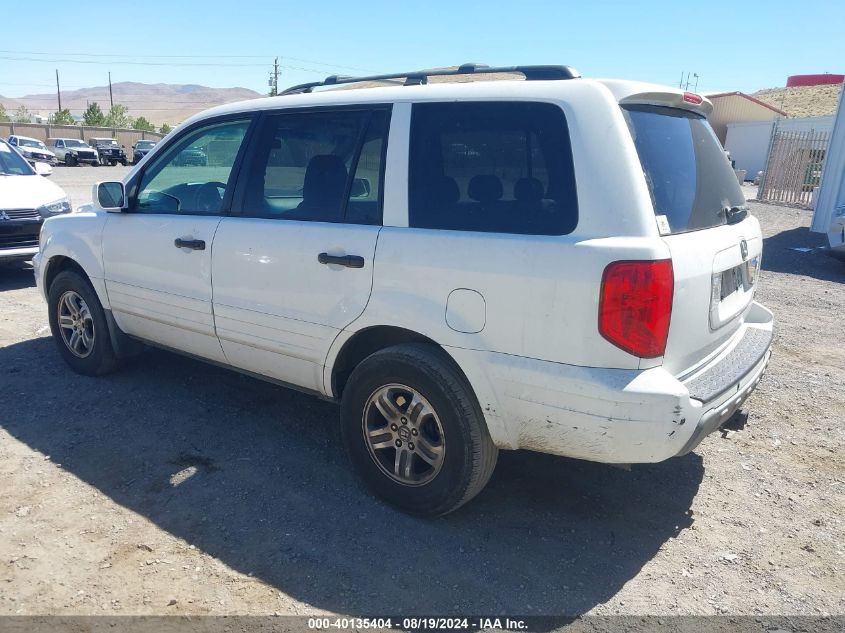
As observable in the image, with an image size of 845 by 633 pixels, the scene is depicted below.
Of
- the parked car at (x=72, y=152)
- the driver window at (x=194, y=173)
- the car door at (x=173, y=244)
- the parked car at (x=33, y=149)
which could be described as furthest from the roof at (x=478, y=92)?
the parked car at (x=72, y=152)

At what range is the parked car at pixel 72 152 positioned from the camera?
42.6 m

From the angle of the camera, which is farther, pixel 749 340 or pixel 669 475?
pixel 669 475

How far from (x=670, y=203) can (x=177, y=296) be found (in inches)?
117

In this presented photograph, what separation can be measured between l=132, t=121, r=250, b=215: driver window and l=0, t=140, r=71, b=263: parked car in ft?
15.4

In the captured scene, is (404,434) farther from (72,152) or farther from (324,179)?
(72,152)

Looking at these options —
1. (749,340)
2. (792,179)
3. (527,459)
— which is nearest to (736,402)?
(749,340)

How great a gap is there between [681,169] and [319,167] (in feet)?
6.03

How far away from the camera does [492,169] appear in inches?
116

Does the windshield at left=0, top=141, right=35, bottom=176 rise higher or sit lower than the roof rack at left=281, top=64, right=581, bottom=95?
lower

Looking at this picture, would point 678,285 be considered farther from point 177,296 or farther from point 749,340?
point 177,296

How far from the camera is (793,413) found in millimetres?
4570

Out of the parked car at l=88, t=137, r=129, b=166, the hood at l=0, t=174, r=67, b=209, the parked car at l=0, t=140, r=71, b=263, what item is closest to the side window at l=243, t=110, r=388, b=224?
the parked car at l=0, t=140, r=71, b=263

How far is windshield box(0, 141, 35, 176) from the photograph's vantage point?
909cm

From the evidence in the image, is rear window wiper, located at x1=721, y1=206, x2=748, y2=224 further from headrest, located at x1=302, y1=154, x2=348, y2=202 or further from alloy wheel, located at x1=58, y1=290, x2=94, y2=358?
alloy wheel, located at x1=58, y1=290, x2=94, y2=358
